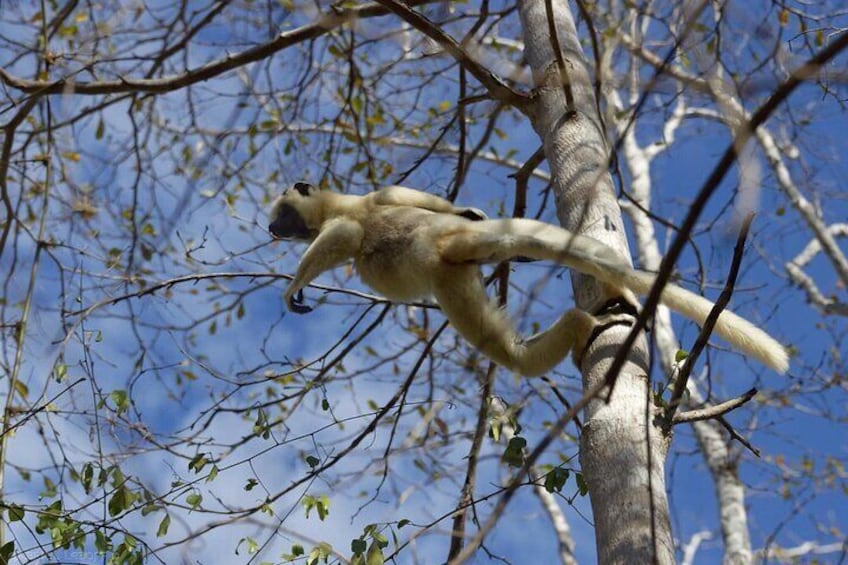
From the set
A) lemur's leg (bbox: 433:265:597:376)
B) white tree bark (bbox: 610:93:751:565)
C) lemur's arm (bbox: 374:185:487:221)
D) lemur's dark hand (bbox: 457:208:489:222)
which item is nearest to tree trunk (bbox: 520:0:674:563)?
lemur's leg (bbox: 433:265:597:376)

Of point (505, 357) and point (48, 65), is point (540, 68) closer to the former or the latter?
point (505, 357)

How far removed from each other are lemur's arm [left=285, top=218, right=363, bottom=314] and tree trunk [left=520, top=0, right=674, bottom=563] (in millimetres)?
1330

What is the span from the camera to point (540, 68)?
5.51 m

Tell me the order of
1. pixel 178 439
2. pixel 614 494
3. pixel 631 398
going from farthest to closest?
pixel 178 439
pixel 631 398
pixel 614 494

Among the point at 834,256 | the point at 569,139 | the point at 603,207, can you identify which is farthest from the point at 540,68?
the point at 834,256

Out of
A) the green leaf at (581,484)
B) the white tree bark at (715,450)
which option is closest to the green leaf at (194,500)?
the green leaf at (581,484)

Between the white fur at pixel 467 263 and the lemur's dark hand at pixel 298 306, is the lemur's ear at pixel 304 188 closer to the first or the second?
the white fur at pixel 467 263

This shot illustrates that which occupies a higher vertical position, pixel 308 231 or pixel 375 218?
pixel 308 231

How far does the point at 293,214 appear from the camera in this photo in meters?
6.40

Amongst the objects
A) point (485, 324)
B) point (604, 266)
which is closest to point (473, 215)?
point (485, 324)

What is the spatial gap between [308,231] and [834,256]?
352 inches

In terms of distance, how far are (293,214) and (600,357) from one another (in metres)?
2.97

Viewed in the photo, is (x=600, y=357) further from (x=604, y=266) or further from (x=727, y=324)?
(x=727, y=324)

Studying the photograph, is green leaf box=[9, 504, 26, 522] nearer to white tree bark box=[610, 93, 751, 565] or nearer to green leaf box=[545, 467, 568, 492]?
green leaf box=[545, 467, 568, 492]
